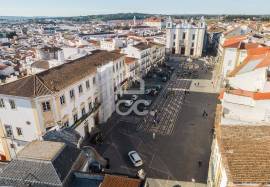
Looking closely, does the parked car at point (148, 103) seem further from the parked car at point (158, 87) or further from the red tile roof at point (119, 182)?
the red tile roof at point (119, 182)

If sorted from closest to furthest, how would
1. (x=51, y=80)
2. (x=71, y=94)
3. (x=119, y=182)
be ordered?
(x=119, y=182) < (x=51, y=80) < (x=71, y=94)

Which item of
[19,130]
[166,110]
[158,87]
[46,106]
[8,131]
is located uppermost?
[46,106]

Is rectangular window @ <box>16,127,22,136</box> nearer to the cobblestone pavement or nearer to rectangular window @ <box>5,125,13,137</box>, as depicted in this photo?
rectangular window @ <box>5,125,13,137</box>

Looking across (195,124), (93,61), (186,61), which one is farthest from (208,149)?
(186,61)

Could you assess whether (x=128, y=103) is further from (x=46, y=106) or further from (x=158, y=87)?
(x=46, y=106)

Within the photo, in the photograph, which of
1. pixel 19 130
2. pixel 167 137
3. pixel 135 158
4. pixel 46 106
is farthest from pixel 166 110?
pixel 19 130

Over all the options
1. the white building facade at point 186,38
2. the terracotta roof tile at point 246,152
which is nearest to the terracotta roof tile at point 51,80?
the terracotta roof tile at point 246,152
